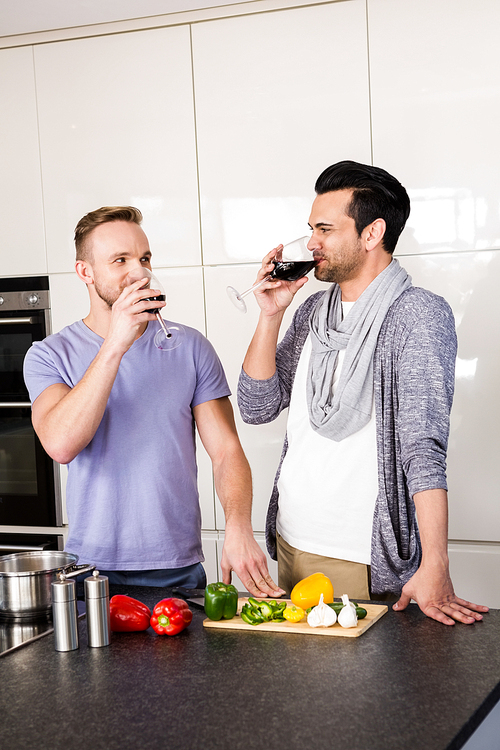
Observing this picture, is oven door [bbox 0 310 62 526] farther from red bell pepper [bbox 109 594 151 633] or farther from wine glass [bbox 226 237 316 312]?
red bell pepper [bbox 109 594 151 633]

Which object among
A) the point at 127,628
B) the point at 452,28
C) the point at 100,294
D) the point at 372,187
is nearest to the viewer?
the point at 127,628

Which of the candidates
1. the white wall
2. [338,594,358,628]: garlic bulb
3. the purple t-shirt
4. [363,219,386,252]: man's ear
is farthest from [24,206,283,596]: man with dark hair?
the white wall

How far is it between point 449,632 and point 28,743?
26.1 inches

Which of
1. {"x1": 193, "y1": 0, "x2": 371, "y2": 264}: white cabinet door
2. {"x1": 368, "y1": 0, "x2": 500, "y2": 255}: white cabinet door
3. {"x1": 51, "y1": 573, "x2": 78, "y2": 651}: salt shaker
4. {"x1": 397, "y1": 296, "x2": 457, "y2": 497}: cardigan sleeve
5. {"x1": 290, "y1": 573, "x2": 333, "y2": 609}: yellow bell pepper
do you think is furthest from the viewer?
{"x1": 193, "y1": 0, "x2": 371, "y2": 264}: white cabinet door

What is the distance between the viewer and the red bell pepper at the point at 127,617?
1.28 m

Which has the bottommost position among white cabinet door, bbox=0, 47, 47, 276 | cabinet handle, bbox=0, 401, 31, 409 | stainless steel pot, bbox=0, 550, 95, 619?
stainless steel pot, bbox=0, 550, 95, 619

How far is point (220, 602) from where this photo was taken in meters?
1.29

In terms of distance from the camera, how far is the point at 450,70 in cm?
248

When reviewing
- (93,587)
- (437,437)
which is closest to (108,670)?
(93,587)

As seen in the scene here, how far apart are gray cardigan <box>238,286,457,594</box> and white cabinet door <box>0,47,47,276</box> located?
68.2 inches

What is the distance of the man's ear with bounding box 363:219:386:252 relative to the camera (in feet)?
6.17

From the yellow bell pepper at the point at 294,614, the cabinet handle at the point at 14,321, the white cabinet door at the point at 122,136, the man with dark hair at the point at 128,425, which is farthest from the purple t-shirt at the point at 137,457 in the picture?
the cabinet handle at the point at 14,321

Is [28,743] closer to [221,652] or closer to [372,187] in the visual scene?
[221,652]

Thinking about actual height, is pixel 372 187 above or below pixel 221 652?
above
